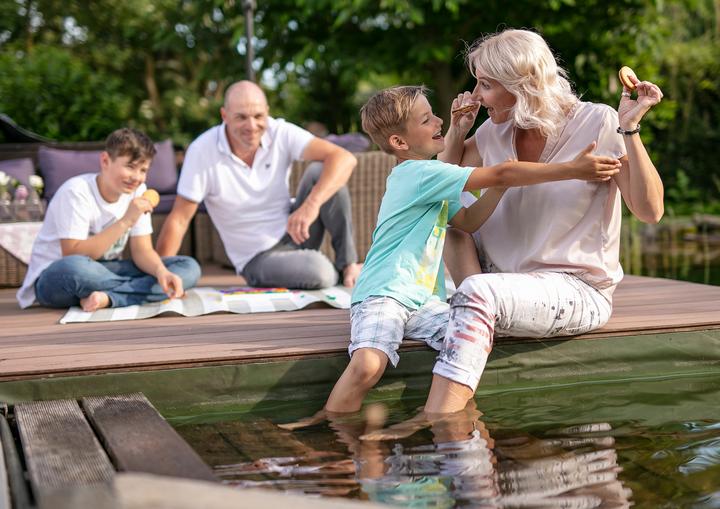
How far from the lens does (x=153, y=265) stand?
13.0 feet

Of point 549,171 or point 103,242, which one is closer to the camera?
point 549,171

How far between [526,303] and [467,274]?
439mm

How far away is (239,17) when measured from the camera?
1080 cm

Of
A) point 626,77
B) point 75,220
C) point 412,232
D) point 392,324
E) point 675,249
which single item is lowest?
point 675,249

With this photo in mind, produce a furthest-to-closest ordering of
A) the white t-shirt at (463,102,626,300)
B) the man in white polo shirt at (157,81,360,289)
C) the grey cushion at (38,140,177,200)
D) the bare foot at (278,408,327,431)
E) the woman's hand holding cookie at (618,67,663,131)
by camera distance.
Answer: the grey cushion at (38,140,177,200) < the man in white polo shirt at (157,81,360,289) < the white t-shirt at (463,102,626,300) < the woman's hand holding cookie at (618,67,663,131) < the bare foot at (278,408,327,431)

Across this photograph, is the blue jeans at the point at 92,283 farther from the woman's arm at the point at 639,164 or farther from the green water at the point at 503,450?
the woman's arm at the point at 639,164

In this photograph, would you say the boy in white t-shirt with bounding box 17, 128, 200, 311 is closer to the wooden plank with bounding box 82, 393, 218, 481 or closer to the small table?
the small table

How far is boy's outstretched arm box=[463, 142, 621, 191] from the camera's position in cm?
276

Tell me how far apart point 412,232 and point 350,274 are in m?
1.65

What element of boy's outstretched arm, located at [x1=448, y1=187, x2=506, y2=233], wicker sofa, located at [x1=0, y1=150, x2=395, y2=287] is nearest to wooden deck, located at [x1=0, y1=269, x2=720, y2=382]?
boy's outstretched arm, located at [x1=448, y1=187, x2=506, y2=233]

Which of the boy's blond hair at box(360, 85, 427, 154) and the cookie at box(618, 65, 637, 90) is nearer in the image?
the cookie at box(618, 65, 637, 90)

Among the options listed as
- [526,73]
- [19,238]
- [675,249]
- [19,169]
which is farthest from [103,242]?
[675,249]

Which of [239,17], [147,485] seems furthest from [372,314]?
[239,17]

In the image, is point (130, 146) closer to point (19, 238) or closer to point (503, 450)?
point (19, 238)
